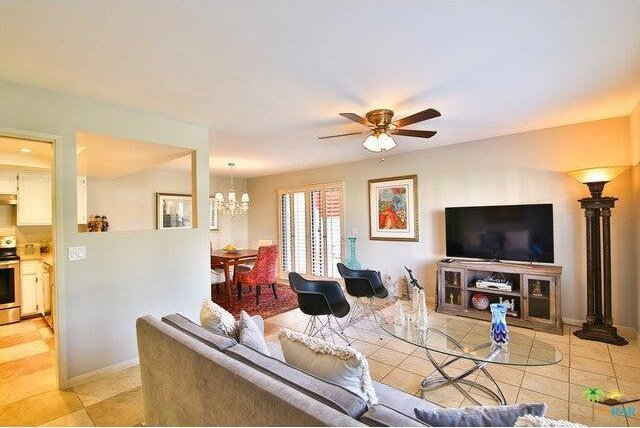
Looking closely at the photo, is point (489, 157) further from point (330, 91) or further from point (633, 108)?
point (330, 91)

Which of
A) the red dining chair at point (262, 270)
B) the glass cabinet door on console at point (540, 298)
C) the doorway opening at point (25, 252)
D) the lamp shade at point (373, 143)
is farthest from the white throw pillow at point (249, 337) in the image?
the glass cabinet door on console at point (540, 298)

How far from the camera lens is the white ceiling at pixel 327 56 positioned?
1.54m

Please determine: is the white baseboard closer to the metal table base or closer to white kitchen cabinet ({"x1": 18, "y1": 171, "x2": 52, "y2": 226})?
the metal table base

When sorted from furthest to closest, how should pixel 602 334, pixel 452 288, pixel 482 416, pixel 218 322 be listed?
1. pixel 452 288
2. pixel 602 334
3. pixel 218 322
4. pixel 482 416

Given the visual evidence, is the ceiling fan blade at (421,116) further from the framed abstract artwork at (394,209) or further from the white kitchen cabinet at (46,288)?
the white kitchen cabinet at (46,288)

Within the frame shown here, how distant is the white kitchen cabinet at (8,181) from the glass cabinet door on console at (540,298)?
6732mm

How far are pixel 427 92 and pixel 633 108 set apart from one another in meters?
2.30

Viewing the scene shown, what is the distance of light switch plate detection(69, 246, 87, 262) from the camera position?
2.49m

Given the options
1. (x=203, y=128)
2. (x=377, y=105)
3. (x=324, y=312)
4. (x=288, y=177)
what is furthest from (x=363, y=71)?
(x=288, y=177)

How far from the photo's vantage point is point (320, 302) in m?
3.07

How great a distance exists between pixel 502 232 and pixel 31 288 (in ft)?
21.0

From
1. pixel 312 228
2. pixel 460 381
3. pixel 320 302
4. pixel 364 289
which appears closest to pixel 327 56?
pixel 320 302

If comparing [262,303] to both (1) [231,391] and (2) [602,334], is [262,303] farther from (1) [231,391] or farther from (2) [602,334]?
(2) [602,334]

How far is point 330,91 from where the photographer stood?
8.13 ft
